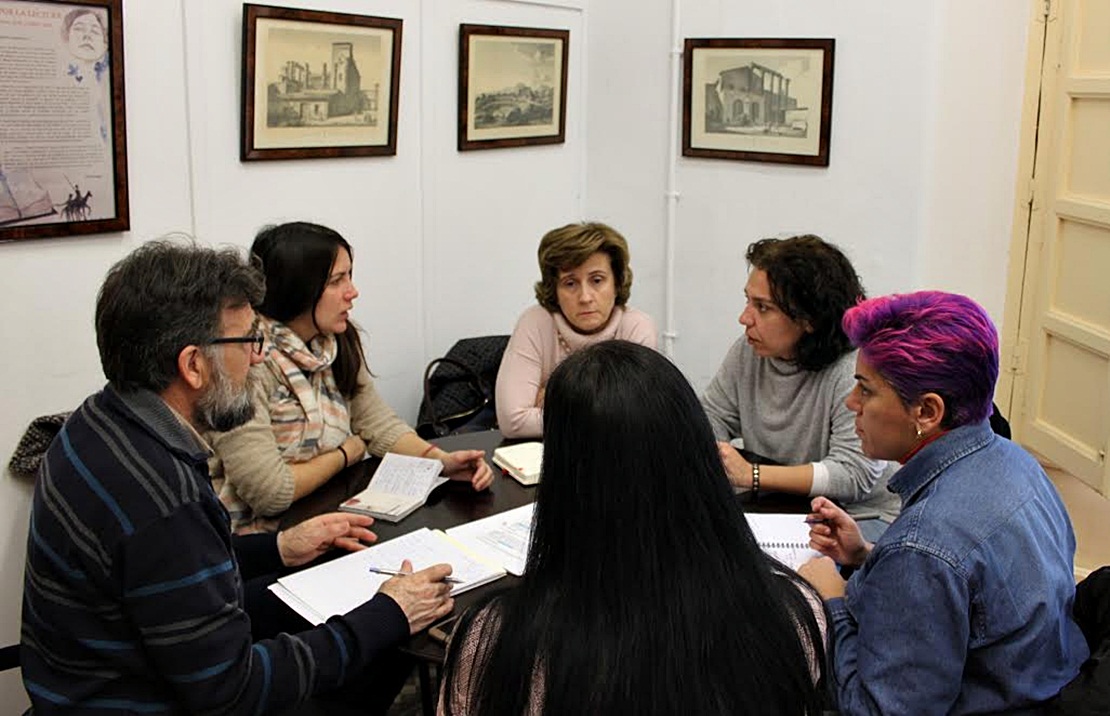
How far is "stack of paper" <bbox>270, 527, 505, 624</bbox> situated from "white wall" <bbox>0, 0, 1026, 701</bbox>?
4.15 ft

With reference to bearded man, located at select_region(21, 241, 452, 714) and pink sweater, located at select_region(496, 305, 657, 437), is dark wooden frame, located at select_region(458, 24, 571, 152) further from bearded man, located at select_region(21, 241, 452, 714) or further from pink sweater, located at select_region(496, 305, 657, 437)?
bearded man, located at select_region(21, 241, 452, 714)

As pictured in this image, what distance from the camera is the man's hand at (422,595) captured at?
1956 mm

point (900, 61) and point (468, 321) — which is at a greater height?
point (900, 61)

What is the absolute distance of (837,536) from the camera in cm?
220

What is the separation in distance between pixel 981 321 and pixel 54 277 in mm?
2408

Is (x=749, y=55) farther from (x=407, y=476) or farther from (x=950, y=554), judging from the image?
(x=950, y=554)

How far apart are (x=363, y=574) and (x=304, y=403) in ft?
2.34

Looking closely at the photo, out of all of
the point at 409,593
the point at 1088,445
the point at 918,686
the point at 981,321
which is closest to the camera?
the point at 918,686

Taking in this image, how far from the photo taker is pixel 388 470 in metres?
2.66

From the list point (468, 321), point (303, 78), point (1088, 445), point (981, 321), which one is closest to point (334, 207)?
point (303, 78)

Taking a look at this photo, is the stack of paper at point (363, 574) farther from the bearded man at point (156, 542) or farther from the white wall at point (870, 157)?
the white wall at point (870, 157)

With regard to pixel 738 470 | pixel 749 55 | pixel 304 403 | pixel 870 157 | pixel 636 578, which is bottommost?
pixel 738 470

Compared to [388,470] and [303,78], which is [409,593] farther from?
[303,78]

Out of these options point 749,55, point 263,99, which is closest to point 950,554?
point 263,99
